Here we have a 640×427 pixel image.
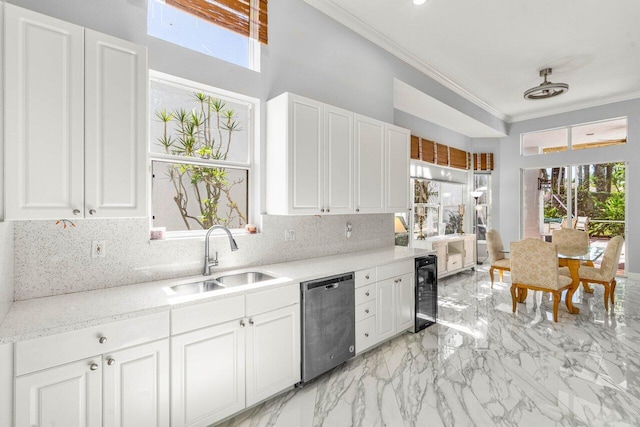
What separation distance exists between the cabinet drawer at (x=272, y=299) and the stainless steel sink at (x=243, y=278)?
0.25 m

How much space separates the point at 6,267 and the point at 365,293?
2359 millimetres

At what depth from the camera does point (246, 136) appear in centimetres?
291

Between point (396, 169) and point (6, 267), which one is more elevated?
point (396, 169)

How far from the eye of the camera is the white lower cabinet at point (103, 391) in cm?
139

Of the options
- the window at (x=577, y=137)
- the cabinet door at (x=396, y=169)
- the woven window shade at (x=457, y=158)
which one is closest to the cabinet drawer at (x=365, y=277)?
the cabinet door at (x=396, y=169)

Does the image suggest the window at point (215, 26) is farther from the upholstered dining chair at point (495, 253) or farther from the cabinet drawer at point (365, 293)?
the upholstered dining chair at point (495, 253)

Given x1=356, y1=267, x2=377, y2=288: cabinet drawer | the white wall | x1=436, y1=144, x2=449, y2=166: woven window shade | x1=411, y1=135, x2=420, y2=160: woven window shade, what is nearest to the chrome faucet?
x1=356, y1=267, x2=377, y2=288: cabinet drawer

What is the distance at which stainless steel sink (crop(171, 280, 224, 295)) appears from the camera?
7.29ft

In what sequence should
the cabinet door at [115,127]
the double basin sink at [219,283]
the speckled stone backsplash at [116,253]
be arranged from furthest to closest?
the double basin sink at [219,283] < the speckled stone backsplash at [116,253] < the cabinet door at [115,127]

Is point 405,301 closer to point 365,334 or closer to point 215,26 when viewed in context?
point 365,334

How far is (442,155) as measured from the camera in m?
6.61

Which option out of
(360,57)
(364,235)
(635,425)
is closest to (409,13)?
(360,57)

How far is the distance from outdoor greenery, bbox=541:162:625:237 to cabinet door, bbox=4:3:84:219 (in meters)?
8.05

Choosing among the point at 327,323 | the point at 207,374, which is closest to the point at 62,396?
the point at 207,374
